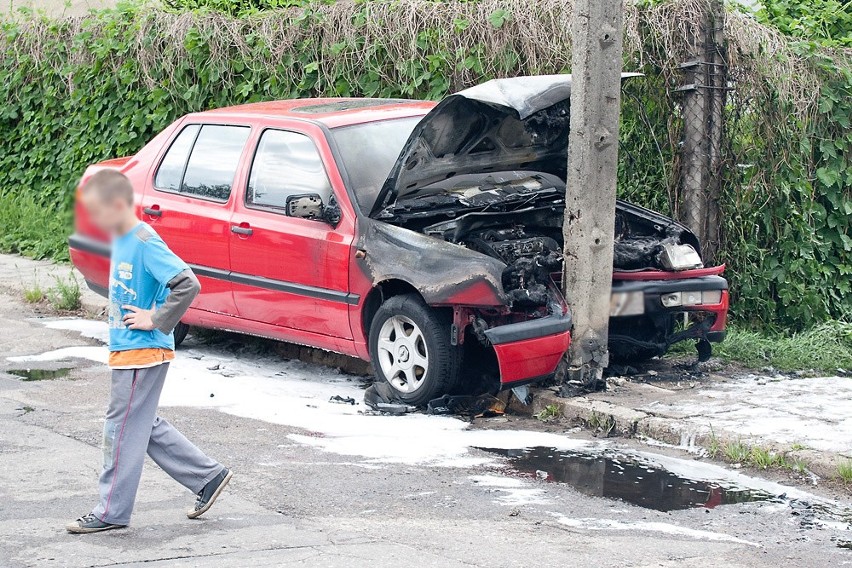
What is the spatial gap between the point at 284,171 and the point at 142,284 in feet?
11.0

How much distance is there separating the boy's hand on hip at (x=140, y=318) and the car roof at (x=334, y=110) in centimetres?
338

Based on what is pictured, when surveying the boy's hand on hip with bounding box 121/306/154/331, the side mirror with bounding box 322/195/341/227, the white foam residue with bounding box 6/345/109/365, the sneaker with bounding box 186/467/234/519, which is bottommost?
the white foam residue with bounding box 6/345/109/365

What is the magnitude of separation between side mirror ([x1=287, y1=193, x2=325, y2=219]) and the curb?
1702 mm

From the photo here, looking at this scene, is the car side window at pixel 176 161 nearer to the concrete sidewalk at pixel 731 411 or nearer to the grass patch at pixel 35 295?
the grass patch at pixel 35 295

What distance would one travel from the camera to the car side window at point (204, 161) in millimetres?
8531

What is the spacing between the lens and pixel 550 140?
8.15 meters

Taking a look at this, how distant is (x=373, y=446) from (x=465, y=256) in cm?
128

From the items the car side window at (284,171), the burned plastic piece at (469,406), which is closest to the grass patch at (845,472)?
the burned plastic piece at (469,406)

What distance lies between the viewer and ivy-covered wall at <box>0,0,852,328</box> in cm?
905

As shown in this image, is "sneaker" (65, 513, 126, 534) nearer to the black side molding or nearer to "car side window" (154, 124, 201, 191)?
the black side molding

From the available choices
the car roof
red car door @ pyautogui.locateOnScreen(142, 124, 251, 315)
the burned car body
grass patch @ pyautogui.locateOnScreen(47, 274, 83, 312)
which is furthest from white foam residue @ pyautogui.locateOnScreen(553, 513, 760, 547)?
grass patch @ pyautogui.locateOnScreen(47, 274, 83, 312)

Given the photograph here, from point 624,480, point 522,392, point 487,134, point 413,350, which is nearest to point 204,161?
point 487,134

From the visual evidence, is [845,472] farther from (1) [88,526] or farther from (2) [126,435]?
(1) [88,526]

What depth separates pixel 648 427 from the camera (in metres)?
6.80
